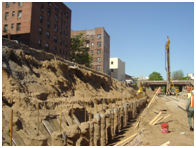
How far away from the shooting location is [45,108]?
13.3 metres

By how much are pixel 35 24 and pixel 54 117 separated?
77.8ft

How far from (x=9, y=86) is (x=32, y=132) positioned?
493cm

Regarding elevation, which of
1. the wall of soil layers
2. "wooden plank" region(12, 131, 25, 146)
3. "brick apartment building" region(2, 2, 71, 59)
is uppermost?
"brick apartment building" region(2, 2, 71, 59)

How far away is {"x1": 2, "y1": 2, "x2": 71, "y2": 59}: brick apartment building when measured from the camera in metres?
31.1

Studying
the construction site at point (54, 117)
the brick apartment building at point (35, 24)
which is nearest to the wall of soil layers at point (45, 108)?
the construction site at point (54, 117)

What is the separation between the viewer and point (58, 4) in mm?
39312

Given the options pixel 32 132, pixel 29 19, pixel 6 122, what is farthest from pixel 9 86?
pixel 29 19

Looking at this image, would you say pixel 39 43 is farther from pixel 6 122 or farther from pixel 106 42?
pixel 106 42

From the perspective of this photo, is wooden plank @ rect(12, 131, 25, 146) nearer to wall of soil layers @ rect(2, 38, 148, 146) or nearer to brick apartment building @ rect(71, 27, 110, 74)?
wall of soil layers @ rect(2, 38, 148, 146)

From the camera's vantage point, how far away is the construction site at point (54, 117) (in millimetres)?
8266

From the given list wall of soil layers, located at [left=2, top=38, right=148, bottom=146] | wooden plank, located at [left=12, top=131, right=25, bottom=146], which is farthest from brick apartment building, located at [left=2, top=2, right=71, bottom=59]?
wooden plank, located at [left=12, top=131, right=25, bottom=146]

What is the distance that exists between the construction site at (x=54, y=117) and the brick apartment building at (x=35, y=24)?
40.1 ft

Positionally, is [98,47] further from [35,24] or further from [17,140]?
[17,140]

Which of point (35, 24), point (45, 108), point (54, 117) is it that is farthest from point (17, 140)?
point (35, 24)
